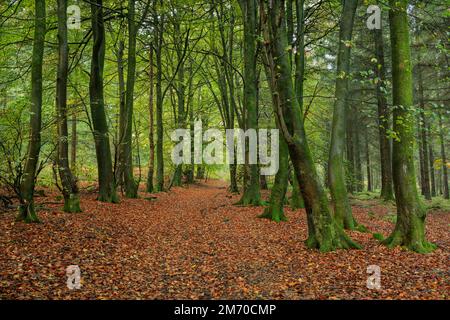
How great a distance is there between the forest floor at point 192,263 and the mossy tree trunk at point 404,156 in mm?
589

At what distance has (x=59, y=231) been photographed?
746cm

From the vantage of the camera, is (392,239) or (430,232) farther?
(430,232)

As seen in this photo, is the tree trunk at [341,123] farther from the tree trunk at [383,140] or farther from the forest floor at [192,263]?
the tree trunk at [383,140]

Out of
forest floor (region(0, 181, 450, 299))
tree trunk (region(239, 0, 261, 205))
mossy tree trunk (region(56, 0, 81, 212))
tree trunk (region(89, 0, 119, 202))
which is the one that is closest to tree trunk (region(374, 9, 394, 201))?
tree trunk (region(239, 0, 261, 205))

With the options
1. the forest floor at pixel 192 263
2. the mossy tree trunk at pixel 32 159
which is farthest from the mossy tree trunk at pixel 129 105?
the mossy tree trunk at pixel 32 159

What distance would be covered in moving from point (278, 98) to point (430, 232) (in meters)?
7.16

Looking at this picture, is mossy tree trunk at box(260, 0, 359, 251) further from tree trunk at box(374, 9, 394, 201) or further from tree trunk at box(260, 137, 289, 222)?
tree trunk at box(374, 9, 394, 201)

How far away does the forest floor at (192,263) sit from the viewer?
197 inches

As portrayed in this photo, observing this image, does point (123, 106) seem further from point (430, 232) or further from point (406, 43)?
point (430, 232)

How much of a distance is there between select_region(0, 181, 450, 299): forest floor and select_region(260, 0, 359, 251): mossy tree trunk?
44 centimetres

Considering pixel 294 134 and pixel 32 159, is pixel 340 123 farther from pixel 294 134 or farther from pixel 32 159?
pixel 32 159

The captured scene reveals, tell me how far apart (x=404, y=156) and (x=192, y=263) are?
5411mm
